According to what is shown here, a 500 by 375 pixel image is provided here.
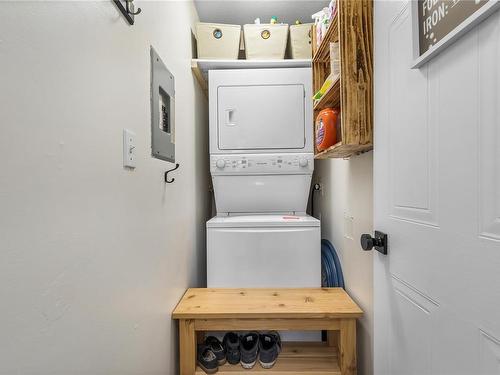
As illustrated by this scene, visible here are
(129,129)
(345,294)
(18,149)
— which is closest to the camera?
(18,149)

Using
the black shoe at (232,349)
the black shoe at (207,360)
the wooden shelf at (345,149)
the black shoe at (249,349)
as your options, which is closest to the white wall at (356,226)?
the wooden shelf at (345,149)

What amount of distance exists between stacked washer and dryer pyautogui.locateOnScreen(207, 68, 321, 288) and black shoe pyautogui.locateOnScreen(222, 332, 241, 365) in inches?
16.4

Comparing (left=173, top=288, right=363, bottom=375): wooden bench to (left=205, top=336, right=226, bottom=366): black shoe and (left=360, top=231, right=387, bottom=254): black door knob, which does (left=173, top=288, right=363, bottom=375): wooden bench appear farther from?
(left=360, top=231, right=387, bottom=254): black door knob

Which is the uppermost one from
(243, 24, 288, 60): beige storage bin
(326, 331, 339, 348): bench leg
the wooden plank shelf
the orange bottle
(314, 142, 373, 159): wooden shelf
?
(243, 24, 288, 60): beige storage bin

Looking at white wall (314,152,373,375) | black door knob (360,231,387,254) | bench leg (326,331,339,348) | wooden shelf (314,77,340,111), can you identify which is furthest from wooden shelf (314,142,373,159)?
Answer: bench leg (326,331,339,348)

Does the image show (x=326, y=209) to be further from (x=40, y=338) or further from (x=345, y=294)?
(x=40, y=338)

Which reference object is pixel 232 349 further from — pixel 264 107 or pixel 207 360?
pixel 264 107

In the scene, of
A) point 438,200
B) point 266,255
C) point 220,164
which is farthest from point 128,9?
point 266,255

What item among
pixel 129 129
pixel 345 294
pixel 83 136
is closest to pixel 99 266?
pixel 83 136

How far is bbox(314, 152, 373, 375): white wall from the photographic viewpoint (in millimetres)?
1348

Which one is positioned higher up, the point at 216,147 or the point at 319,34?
the point at 319,34

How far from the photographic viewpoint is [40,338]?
533 mm

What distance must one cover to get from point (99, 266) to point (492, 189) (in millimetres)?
942

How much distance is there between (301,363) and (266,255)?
665 millimetres
